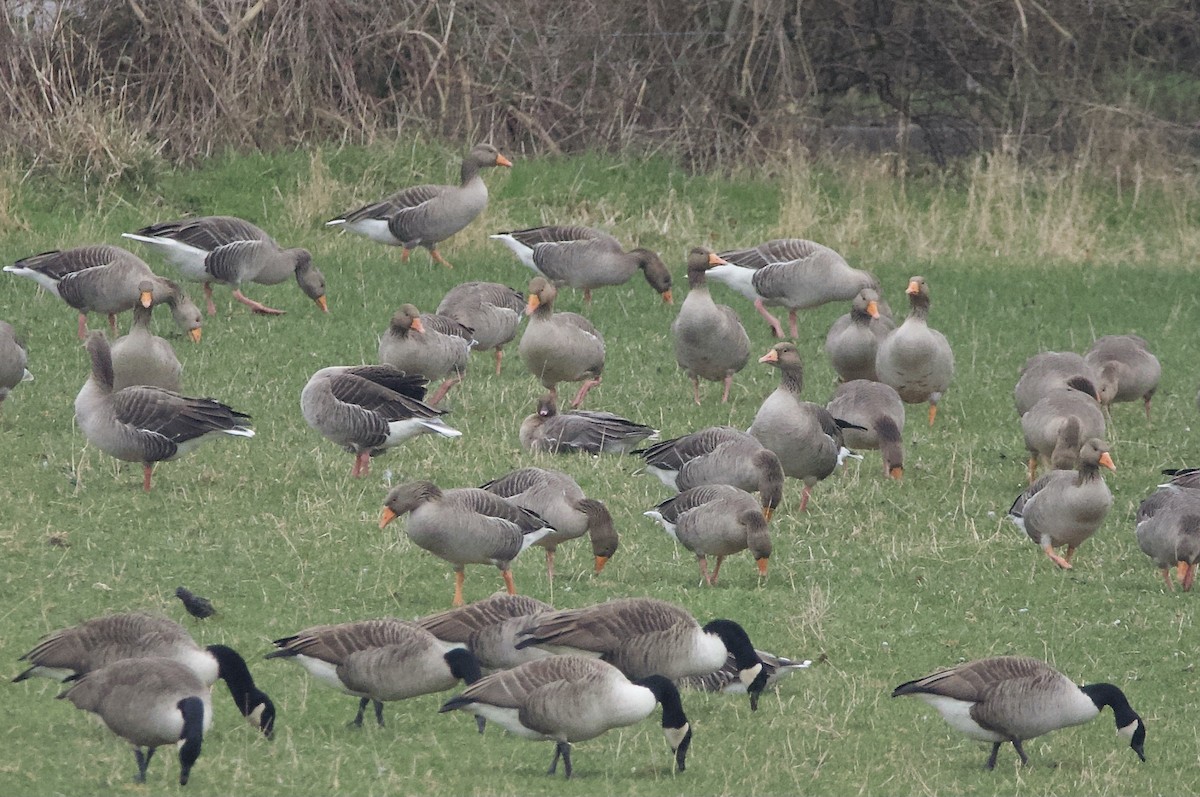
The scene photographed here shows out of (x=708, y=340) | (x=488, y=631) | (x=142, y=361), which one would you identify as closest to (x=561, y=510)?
(x=488, y=631)

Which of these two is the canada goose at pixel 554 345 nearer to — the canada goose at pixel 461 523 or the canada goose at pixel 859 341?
the canada goose at pixel 859 341

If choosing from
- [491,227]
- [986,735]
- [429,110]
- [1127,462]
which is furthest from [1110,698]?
[429,110]

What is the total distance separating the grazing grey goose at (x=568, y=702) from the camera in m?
7.14

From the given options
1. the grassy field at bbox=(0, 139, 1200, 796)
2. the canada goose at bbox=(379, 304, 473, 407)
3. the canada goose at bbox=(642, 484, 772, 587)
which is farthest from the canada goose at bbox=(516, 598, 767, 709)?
the canada goose at bbox=(379, 304, 473, 407)

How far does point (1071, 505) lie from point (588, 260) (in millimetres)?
7678

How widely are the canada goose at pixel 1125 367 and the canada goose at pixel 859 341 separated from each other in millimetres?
1744

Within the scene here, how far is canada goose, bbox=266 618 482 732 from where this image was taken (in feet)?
24.7

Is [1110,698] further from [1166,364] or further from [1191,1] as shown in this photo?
[1191,1]

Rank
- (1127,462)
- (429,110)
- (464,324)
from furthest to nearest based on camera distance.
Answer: (429,110)
(464,324)
(1127,462)

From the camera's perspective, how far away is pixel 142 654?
7.59 m

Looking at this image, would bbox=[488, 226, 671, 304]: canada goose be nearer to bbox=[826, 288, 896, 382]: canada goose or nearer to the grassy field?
the grassy field

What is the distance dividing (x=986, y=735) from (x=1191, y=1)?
2008 centimetres

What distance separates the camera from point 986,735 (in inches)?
302

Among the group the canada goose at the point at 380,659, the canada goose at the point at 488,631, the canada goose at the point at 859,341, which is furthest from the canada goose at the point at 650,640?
the canada goose at the point at 859,341
